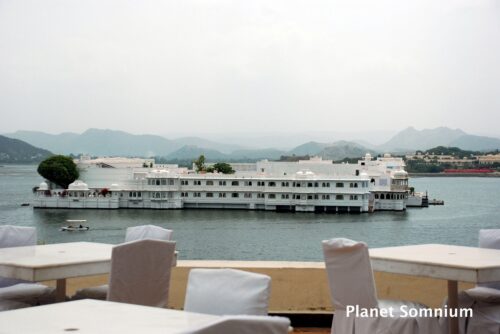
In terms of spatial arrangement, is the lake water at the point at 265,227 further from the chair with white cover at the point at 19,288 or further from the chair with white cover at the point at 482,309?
the chair with white cover at the point at 482,309

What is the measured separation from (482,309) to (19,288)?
1911 millimetres

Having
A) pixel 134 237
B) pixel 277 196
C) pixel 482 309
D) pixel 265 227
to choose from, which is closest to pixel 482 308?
pixel 482 309

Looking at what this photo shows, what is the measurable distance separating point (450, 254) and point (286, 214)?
35.4 m

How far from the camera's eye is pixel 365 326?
8.30 feet

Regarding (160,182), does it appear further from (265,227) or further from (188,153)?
(188,153)

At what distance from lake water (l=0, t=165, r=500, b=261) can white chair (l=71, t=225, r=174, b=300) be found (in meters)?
19.8

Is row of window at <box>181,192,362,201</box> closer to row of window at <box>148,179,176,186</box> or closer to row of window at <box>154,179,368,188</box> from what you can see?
row of window at <box>154,179,368,188</box>

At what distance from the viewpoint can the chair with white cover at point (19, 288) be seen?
9.35 ft

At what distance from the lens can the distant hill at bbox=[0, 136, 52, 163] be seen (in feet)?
186

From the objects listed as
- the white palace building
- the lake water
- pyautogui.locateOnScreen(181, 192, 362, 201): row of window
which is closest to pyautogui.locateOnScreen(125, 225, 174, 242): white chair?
the lake water

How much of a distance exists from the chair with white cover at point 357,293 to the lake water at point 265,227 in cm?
2054

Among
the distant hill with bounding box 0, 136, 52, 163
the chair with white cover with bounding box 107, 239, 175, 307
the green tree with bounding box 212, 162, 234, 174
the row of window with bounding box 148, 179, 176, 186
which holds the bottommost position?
the row of window with bounding box 148, 179, 176, 186

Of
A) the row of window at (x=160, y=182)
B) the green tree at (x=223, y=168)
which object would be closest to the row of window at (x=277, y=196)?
the row of window at (x=160, y=182)

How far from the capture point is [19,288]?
9.83 feet
